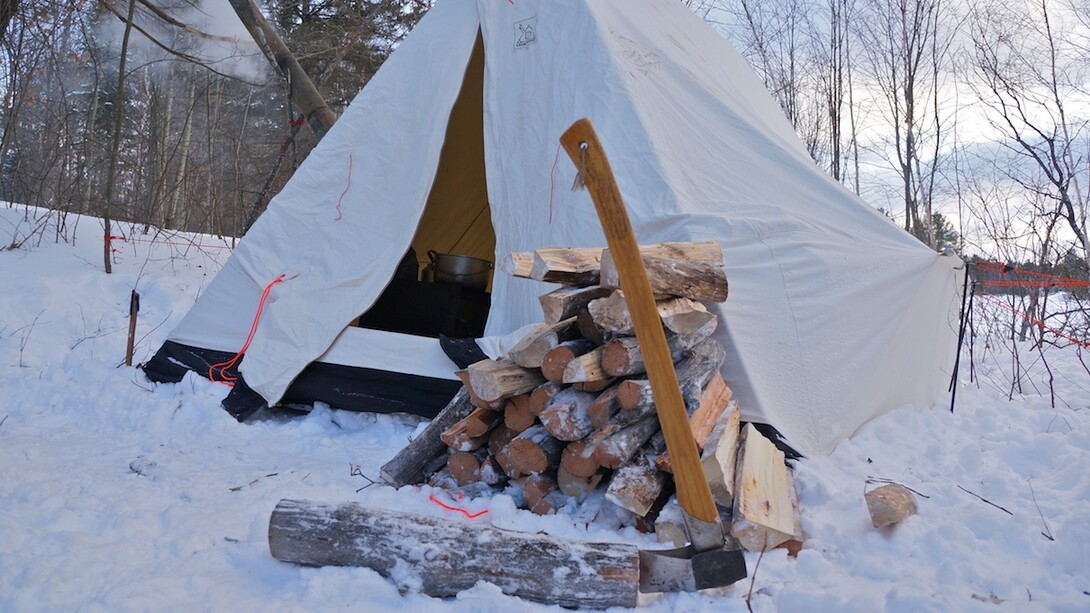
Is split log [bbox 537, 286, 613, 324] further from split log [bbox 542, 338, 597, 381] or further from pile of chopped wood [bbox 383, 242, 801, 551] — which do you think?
split log [bbox 542, 338, 597, 381]

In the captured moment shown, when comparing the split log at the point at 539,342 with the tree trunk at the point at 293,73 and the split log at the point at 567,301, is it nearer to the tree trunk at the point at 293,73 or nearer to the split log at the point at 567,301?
the split log at the point at 567,301

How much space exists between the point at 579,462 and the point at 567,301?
55 centimetres

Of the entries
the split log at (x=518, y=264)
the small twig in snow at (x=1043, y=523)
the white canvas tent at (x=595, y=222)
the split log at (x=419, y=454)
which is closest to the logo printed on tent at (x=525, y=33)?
the white canvas tent at (x=595, y=222)

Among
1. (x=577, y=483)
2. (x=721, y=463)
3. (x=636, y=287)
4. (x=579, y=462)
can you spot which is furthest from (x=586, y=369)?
(x=636, y=287)

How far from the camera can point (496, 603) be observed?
1916 millimetres

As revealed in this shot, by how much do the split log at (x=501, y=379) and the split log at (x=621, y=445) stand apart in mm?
388

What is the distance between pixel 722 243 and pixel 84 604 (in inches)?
103

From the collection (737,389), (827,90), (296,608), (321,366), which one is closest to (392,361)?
(321,366)

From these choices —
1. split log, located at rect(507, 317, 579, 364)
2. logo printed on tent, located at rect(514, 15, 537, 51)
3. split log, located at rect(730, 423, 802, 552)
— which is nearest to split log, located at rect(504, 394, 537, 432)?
split log, located at rect(507, 317, 579, 364)

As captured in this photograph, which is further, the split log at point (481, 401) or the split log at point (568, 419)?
the split log at point (481, 401)

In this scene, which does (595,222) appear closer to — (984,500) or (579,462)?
(579,462)

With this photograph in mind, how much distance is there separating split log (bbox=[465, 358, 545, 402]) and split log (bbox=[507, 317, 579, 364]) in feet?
0.11

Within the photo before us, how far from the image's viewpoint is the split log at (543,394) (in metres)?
2.69

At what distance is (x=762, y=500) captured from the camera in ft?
7.83
